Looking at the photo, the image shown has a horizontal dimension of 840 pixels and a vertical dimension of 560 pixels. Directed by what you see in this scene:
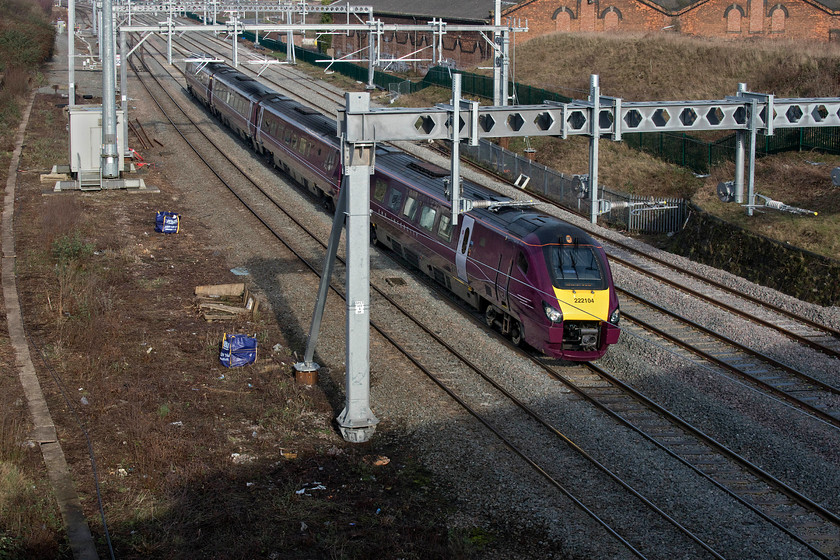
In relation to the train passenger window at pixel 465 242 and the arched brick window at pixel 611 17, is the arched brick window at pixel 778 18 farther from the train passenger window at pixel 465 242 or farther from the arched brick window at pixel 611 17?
the train passenger window at pixel 465 242

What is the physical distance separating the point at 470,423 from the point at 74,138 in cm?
2137

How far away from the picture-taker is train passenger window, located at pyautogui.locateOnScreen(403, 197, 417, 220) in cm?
2097

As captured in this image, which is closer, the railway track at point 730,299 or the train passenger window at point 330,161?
the railway track at point 730,299

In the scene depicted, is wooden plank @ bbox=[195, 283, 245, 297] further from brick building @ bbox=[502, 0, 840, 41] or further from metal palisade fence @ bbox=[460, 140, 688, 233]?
brick building @ bbox=[502, 0, 840, 41]

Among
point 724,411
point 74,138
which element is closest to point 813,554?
point 724,411

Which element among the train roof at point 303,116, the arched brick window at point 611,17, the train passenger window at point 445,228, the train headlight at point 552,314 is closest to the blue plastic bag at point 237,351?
the train headlight at point 552,314

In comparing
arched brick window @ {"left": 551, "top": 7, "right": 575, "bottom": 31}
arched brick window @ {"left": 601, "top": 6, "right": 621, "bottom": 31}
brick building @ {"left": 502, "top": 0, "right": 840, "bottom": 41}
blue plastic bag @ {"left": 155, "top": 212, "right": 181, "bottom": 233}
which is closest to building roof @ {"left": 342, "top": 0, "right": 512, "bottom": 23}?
brick building @ {"left": 502, "top": 0, "right": 840, "bottom": 41}

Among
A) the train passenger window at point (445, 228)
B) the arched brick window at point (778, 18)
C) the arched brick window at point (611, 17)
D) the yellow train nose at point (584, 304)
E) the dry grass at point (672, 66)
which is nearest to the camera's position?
the yellow train nose at point (584, 304)

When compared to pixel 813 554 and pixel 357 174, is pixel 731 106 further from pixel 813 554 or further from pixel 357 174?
pixel 813 554

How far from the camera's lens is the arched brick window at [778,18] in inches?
2109

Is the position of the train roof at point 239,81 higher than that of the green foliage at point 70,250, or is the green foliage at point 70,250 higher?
the train roof at point 239,81

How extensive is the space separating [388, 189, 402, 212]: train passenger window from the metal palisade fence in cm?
495

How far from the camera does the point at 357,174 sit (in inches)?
512

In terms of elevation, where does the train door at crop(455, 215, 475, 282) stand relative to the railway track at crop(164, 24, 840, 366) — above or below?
above
